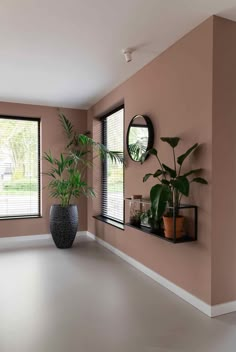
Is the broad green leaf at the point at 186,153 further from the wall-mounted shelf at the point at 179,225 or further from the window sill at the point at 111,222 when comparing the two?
the window sill at the point at 111,222

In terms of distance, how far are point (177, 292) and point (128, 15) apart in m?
2.52

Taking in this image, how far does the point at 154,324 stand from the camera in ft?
7.22

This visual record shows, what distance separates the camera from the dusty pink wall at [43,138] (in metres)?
4.71

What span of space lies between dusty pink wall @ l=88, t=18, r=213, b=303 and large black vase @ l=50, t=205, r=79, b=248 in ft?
3.48

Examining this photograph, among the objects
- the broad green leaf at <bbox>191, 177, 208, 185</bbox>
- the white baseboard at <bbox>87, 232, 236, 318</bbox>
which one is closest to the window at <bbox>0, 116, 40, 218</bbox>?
the white baseboard at <bbox>87, 232, 236, 318</bbox>

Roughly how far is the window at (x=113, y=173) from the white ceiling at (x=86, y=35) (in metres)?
0.69

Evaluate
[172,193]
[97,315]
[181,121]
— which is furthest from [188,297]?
[181,121]

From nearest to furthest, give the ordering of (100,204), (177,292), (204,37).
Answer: (204,37) → (177,292) → (100,204)

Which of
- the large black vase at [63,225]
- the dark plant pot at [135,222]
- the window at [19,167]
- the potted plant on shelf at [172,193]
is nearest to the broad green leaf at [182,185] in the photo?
the potted plant on shelf at [172,193]

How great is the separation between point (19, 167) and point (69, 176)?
0.89 metres

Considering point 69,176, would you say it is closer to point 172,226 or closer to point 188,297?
point 172,226

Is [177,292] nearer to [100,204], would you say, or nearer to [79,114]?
[100,204]

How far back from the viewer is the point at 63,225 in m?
4.30

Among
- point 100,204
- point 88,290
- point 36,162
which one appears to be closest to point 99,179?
point 100,204
